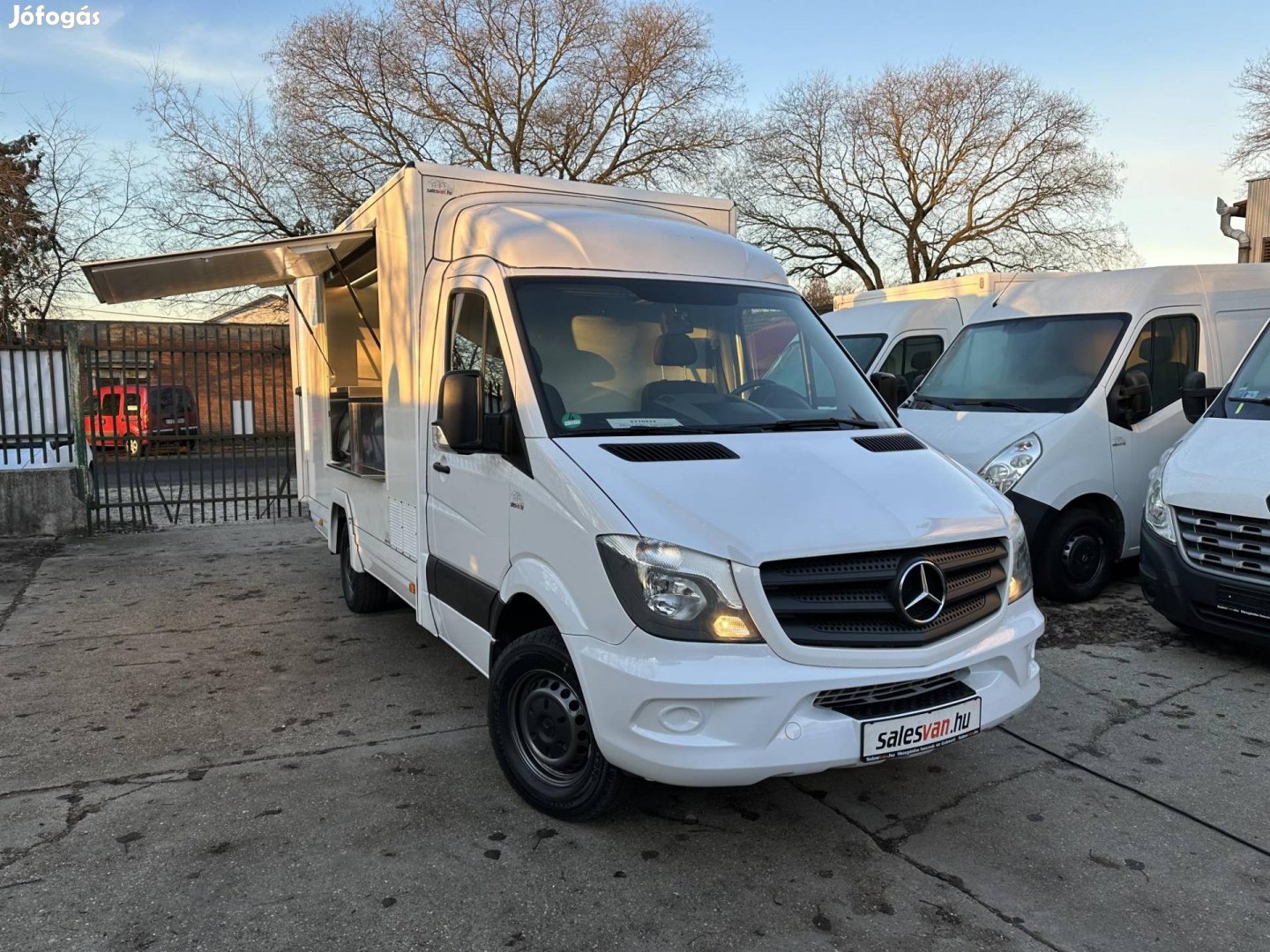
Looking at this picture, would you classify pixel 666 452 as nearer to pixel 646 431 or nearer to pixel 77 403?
pixel 646 431

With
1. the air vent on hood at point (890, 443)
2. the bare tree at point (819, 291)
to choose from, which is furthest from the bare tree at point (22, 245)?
the bare tree at point (819, 291)

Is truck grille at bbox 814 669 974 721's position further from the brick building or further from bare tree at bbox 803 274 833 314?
bare tree at bbox 803 274 833 314

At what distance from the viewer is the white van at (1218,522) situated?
197 inches

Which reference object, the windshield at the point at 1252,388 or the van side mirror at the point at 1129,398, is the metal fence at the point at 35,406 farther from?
the windshield at the point at 1252,388

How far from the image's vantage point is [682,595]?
3008 mm

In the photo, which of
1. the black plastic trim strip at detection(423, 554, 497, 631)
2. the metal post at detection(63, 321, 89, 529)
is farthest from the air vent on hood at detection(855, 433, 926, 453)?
the metal post at detection(63, 321, 89, 529)

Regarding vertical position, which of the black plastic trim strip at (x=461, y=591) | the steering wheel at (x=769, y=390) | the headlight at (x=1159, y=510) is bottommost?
the black plastic trim strip at (x=461, y=591)

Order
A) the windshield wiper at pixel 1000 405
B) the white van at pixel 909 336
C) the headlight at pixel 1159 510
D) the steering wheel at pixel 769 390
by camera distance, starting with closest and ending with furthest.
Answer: the steering wheel at pixel 769 390
the headlight at pixel 1159 510
the windshield wiper at pixel 1000 405
the white van at pixel 909 336

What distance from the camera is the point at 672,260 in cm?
436

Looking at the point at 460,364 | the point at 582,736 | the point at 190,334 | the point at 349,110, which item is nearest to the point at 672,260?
the point at 460,364

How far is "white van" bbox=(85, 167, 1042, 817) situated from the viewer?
9.85ft

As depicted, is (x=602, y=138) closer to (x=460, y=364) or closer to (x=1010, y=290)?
(x=1010, y=290)

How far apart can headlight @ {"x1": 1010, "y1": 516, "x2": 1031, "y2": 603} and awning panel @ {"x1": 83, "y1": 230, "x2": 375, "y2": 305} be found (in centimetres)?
408

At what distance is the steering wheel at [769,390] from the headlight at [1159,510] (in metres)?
2.84
